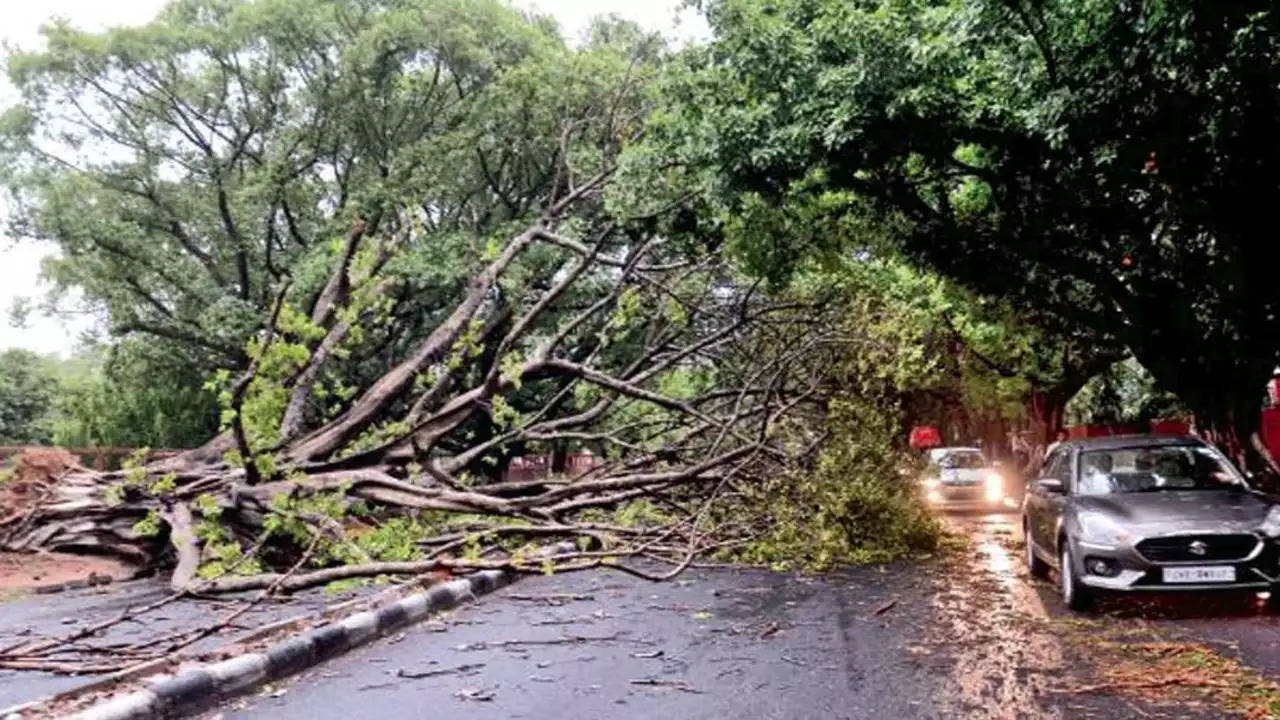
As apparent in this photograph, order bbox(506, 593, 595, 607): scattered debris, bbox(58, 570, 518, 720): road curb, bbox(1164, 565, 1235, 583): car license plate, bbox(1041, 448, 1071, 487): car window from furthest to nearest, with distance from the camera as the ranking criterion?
bbox(1041, 448, 1071, 487): car window < bbox(506, 593, 595, 607): scattered debris < bbox(1164, 565, 1235, 583): car license plate < bbox(58, 570, 518, 720): road curb

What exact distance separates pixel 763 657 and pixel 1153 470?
16.7ft

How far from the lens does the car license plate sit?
8109 millimetres

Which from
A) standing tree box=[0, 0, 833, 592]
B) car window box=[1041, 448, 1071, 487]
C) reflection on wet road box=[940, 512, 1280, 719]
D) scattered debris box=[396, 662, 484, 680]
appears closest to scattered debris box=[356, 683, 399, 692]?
scattered debris box=[396, 662, 484, 680]

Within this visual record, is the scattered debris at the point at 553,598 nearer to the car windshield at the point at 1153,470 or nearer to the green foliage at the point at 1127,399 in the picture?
the car windshield at the point at 1153,470

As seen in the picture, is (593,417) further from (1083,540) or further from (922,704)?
(922,704)

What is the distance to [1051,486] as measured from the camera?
32.8 feet

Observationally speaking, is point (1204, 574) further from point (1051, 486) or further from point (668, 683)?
point (668, 683)

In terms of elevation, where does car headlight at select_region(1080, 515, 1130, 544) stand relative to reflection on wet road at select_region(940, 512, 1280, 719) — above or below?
above

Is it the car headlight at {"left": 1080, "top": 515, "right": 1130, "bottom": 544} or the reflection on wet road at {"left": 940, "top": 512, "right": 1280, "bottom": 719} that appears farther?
the car headlight at {"left": 1080, "top": 515, "right": 1130, "bottom": 544}

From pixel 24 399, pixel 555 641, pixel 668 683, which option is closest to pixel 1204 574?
pixel 668 683

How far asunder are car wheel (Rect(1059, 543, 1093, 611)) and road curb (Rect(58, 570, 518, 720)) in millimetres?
5706

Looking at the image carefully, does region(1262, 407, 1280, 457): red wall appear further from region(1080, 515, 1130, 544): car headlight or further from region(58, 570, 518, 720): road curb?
region(58, 570, 518, 720): road curb

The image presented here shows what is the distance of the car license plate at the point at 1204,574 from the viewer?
8109 millimetres

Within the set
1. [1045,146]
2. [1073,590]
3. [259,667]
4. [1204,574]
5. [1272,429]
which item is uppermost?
[1045,146]
